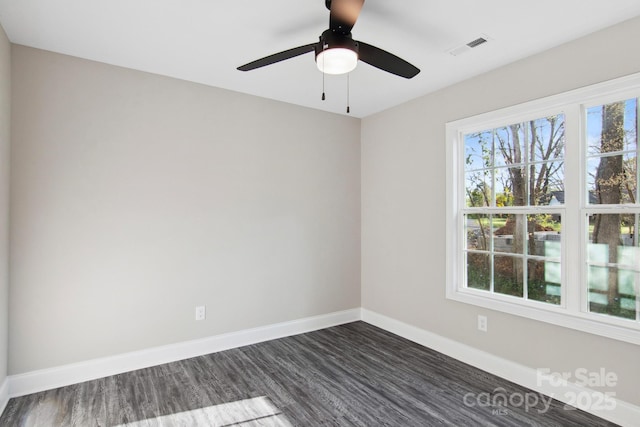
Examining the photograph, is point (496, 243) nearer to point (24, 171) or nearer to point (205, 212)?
point (205, 212)

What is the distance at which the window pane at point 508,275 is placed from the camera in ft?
9.30

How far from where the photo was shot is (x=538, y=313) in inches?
102

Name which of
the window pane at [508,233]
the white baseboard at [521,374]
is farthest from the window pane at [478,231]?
the white baseboard at [521,374]

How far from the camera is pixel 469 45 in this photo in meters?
2.51

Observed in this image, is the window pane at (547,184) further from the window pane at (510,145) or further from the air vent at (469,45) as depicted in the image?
the air vent at (469,45)

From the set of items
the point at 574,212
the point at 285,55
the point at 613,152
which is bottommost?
the point at 574,212

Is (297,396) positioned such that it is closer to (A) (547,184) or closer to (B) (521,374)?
(B) (521,374)

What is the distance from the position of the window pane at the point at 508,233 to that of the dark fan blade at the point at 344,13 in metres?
2.12

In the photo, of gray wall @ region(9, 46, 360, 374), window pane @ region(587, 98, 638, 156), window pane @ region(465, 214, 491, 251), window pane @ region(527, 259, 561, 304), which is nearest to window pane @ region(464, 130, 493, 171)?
window pane @ region(465, 214, 491, 251)

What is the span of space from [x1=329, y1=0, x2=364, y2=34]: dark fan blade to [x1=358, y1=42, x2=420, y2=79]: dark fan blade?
0.43 ft

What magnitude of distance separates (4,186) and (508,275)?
392 centimetres

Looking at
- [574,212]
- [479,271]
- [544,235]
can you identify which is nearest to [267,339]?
[479,271]

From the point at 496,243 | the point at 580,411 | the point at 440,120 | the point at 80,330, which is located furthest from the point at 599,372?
the point at 80,330

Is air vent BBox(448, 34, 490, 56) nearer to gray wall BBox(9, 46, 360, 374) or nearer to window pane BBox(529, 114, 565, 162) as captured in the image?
window pane BBox(529, 114, 565, 162)
